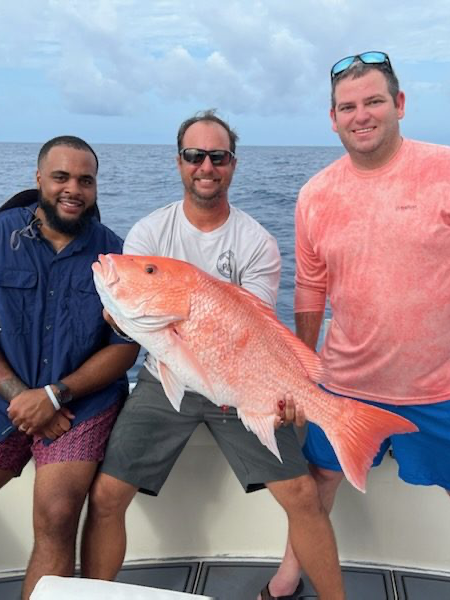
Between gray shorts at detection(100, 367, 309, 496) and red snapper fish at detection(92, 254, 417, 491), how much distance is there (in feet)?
1.33

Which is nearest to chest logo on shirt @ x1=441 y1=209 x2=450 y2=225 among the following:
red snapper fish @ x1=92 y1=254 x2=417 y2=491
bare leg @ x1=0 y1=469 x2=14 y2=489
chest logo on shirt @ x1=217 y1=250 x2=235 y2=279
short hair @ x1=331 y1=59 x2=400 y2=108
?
short hair @ x1=331 y1=59 x2=400 y2=108

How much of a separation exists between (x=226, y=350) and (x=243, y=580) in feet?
4.85

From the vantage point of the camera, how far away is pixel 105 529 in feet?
8.77

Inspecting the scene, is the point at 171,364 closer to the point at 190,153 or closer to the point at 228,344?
the point at 228,344

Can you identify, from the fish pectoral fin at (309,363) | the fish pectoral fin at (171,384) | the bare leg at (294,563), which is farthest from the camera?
the bare leg at (294,563)

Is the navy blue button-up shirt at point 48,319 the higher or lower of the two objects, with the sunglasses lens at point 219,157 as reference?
lower

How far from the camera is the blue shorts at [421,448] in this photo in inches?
107

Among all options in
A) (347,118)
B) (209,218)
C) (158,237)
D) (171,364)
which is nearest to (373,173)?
(347,118)

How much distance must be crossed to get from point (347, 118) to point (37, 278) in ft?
4.98

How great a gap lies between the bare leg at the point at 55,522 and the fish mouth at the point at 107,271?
0.94 meters

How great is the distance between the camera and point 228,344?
225 cm

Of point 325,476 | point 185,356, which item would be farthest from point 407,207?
point 325,476

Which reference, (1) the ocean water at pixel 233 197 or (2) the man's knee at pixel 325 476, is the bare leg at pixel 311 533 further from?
(1) the ocean water at pixel 233 197

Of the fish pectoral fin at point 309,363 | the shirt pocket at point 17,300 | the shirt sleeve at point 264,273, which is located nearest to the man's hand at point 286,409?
the fish pectoral fin at point 309,363
